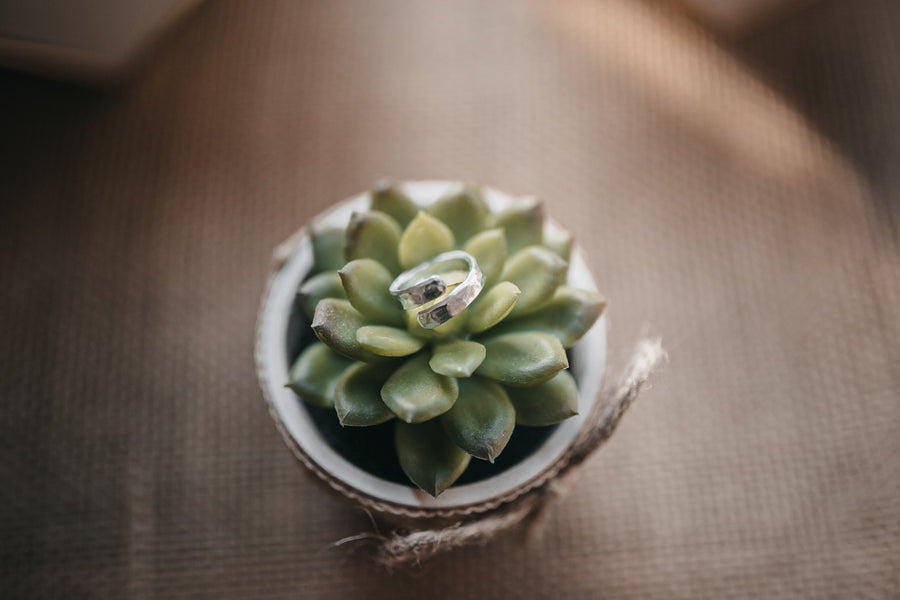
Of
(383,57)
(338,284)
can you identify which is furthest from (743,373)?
(383,57)

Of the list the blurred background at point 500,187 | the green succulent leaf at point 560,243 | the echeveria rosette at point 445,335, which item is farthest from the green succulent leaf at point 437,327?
the blurred background at point 500,187

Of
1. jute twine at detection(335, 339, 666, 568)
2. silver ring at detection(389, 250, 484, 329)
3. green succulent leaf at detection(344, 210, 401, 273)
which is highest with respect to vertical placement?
green succulent leaf at detection(344, 210, 401, 273)

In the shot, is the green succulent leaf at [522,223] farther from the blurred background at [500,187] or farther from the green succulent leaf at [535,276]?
the blurred background at [500,187]

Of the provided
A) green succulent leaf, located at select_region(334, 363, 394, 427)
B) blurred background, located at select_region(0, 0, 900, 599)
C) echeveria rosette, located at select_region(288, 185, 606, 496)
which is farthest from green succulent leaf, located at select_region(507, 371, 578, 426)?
blurred background, located at select_region(0, 0, 900, 599)

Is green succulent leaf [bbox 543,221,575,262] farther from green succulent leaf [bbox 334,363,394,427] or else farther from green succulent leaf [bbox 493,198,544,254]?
green succulent leaf [bbox 334,363,394,427]

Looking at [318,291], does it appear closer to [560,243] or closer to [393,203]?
[393,203]
